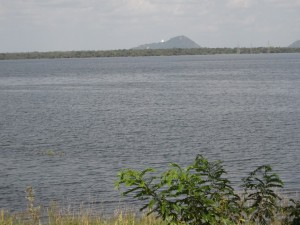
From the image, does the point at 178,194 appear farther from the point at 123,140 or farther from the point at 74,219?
the point at 123,140

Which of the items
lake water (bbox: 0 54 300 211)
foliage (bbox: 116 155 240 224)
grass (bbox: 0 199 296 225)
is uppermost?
foliage (bbox: 116 155 240 224)

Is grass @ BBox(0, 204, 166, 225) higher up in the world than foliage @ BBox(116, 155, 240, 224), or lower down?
lower down

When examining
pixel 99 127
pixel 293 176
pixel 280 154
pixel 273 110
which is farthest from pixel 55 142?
pixel 273 110

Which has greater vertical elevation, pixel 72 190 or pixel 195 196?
pixel 195 196

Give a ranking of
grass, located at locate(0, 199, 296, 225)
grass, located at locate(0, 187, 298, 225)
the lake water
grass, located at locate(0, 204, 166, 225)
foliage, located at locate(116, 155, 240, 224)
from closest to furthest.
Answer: foliage, located at locate(116, 155, 240, 224) → grass, located at locate(0, 187, 298, 225) → grass, located at locate(0, 199, 296, 225) → grass, located at locate(0, 204, 166, 225) → the lake water

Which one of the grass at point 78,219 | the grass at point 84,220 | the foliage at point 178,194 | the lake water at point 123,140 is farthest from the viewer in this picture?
the lake water at point 123,140

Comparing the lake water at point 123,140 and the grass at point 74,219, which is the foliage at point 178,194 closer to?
the grass at point 74,219

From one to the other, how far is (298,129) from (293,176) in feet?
52.4

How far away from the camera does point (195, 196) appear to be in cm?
809

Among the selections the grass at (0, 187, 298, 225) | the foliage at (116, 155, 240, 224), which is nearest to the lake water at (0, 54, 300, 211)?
the grass at (0, 187, 298, 225)

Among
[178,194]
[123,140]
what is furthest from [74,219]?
[123,140]

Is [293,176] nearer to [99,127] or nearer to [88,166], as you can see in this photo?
[88,166]

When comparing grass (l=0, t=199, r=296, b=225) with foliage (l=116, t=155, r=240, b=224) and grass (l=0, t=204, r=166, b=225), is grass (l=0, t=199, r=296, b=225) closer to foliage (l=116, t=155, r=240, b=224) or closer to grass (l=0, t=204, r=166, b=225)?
grass (l=0, t=204, r=166, b=225)

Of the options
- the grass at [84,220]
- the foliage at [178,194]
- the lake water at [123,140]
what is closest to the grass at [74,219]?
the grass at [84,220]
